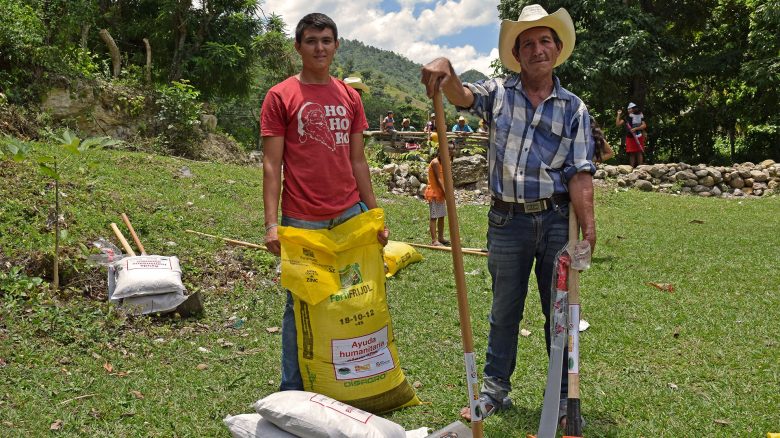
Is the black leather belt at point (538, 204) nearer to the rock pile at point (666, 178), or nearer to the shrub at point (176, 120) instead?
the rock pile at point (666, 178)

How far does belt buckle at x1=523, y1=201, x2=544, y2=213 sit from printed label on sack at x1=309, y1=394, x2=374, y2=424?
47.9 inches

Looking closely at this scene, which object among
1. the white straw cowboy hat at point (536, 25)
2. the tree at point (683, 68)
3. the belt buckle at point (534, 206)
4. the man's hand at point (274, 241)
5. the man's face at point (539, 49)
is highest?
the tree at point (683, 68)

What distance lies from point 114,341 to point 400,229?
529 cm

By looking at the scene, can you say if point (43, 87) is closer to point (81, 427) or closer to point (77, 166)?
point (77, 166)

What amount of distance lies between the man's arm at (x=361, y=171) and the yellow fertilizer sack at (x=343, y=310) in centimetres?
12

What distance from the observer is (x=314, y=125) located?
10.6ft

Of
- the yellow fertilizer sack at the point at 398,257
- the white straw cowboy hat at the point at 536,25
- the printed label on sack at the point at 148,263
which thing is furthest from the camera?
the yellow fertilizer sack at the point at 398,257

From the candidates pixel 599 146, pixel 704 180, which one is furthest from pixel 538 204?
pixel 704 180

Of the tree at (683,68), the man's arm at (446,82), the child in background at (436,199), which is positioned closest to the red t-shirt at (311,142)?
the man's arm at (446,82)

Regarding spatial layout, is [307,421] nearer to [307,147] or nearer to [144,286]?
[307,147]

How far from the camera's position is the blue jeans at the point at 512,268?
3.18 metres

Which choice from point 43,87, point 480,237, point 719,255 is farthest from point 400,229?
point 43,87

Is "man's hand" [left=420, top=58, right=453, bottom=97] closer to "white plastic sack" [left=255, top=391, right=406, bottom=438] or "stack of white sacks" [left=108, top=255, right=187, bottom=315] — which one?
"white plastic sack" [left=255, top=391, right=406, bottom=438]

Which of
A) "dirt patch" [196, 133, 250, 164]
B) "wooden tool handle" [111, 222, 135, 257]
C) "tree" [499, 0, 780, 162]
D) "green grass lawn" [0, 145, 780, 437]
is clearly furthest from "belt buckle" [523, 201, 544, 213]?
"tree" [499, 0, 780, 162]
